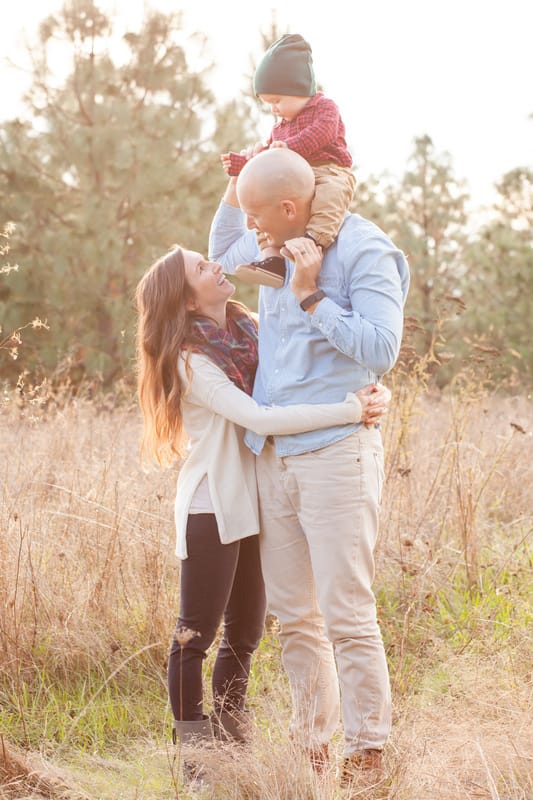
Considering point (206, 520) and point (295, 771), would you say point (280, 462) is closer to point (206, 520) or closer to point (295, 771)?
point (206, 520)

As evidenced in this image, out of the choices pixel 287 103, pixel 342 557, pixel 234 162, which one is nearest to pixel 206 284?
pixel 234 162

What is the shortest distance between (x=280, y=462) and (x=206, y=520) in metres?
0.31

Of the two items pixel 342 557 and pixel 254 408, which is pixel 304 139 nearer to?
pixel 254 408

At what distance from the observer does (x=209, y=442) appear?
2852 millimetres

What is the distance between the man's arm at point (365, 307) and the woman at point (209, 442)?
0.21 meters

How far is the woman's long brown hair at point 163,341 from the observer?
290 cm

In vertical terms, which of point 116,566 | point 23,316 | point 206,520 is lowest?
point 116,566

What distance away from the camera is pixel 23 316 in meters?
11.2

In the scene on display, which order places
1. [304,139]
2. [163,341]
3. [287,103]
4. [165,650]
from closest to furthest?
[304,139]
[287,103]
[163,341]
[165,650]

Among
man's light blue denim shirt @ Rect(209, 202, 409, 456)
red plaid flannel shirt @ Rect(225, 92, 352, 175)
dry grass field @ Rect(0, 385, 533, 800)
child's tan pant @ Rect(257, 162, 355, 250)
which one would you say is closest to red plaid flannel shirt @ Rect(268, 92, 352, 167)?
red plaid flannel shirt @ Rect(225, 92, 352, 175)

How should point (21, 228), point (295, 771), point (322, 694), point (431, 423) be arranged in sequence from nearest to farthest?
point (295, 771), point (322, 694), point (431, 423), point (21, 228)

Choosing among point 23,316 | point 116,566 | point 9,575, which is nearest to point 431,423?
point 116,566

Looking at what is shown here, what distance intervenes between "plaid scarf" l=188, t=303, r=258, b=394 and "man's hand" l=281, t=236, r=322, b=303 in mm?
472

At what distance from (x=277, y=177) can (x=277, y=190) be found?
34mm
